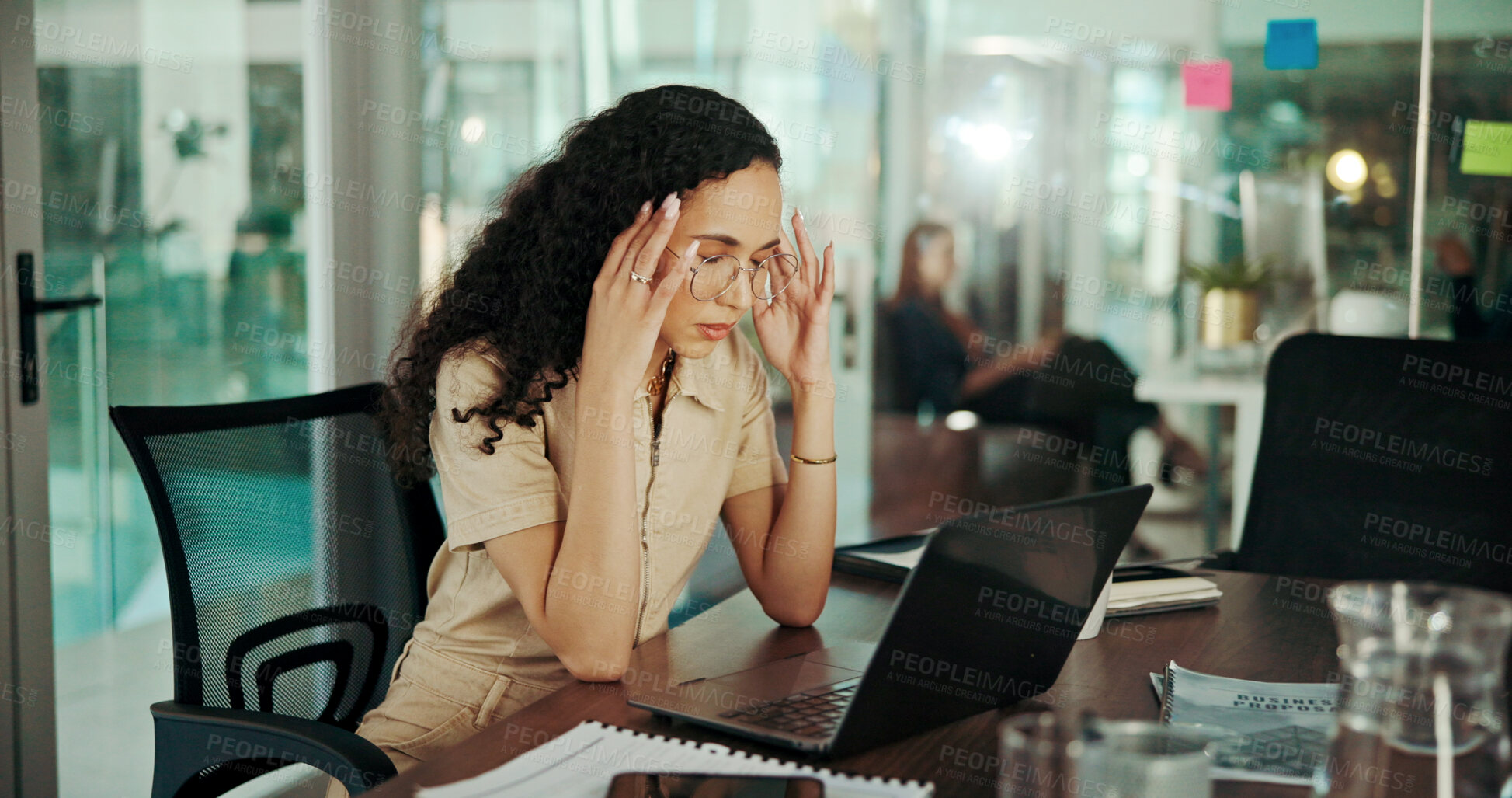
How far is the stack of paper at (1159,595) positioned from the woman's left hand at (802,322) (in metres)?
0.42

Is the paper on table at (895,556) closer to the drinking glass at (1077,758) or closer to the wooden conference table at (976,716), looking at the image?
the wooden conference table at (976,716)

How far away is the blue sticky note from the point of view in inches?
120

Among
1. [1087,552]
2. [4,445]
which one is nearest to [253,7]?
[4,445]

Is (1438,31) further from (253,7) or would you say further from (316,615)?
(316,615)

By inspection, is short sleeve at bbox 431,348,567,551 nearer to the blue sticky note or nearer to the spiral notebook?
the spiral notebook

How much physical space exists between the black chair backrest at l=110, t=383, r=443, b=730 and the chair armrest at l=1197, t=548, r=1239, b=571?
1.10m

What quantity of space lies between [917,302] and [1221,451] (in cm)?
109

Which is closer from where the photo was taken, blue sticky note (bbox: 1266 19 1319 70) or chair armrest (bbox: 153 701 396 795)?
chair armrest (bbox: 153 701 396 795)

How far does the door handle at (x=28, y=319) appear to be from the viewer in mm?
1861

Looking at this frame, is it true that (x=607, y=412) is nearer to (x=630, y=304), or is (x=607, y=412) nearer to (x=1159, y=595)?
(x=630, y=304)

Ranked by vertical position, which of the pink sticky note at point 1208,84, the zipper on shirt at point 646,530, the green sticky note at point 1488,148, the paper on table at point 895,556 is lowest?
the paper on table at point 895,556

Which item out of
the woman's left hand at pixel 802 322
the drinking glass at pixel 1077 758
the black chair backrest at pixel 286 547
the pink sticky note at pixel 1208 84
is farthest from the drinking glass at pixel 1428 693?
the pink sticky note at pixel 1208 84

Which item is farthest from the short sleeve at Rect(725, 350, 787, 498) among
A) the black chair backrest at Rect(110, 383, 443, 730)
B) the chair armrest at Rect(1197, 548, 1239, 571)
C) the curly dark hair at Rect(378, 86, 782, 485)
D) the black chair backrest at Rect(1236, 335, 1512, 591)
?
the black chair backrest at Rect(1236, 335, 1512, 591)

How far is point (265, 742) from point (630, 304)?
548mm
